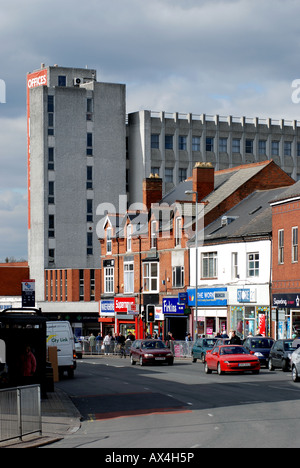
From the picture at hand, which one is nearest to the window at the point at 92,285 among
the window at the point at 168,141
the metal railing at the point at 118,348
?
the window at the point at 168,141

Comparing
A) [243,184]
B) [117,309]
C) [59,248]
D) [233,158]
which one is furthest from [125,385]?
[233,158]

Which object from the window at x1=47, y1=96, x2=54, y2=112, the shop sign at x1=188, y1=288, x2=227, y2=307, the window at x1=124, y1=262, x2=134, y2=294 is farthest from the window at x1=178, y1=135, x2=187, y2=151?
the shop sign at x1=188, y1=288, x2=227, y2=307

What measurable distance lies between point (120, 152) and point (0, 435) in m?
95.3

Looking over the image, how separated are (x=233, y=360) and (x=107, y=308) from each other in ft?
149

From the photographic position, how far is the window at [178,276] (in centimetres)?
6800

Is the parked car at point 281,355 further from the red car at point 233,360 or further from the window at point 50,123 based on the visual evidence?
the window at point 50,123

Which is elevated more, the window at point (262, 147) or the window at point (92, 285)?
the window at point (262, 147)

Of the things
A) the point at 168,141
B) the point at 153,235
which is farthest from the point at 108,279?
the point at 168,141

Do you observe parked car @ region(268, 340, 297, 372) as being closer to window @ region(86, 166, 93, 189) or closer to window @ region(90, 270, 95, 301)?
window @ region(90, 270, 95, 301)

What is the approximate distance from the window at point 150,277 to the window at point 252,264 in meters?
14.8

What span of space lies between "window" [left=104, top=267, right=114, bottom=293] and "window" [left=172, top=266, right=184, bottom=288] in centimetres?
1270

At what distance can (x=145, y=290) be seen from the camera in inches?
2896

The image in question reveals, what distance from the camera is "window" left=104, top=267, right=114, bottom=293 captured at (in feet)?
265

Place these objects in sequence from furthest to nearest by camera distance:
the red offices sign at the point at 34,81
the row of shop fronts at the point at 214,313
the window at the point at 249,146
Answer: the window at the point at 249,146 → the red offices sign at the point at 34,81 → the row of shop fronts at the point at 214,313
